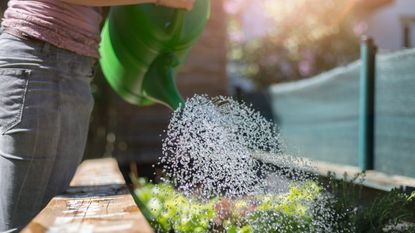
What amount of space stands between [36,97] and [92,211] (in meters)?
0.40

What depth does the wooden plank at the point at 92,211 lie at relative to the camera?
109 cm

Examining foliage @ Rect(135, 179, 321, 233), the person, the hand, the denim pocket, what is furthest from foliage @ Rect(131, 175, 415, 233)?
the hand

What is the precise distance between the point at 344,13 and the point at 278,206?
20.2 feet

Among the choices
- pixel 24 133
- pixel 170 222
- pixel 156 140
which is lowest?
pixel 156 140

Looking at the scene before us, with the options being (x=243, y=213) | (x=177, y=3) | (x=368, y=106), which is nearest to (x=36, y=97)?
(x=177, y=3)

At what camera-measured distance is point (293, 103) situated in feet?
12.6

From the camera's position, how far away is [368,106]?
259 cm

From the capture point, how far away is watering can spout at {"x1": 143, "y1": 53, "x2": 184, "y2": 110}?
2.02 metres

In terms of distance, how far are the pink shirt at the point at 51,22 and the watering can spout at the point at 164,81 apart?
41cm

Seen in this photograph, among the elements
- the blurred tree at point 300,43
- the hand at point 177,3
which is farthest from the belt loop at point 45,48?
the blurred tree at point 300,43

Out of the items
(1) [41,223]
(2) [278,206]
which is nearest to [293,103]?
(2) [278,206]

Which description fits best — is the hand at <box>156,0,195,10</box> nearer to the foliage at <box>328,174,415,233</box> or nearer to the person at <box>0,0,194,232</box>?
the person at <box>0,0,194,232</box>

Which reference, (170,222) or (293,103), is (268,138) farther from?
(293,103)

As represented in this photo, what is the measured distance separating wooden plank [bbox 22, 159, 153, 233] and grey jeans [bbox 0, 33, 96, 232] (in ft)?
0.34
